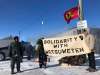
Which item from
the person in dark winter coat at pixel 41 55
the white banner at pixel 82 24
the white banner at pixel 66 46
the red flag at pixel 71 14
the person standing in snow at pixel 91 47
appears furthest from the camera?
the person in dark winter coat at pixel 41 55

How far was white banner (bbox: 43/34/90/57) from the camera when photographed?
15.9 meters

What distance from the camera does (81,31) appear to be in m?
16.2

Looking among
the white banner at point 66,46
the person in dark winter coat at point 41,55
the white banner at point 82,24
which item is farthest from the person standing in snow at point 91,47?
the person in dark winter coat at point 41,55

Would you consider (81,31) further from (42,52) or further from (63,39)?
(42,52)

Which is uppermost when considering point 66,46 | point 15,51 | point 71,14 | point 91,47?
point 71,14

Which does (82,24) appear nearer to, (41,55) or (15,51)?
(41,55)

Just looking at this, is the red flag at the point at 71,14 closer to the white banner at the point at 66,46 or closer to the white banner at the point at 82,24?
the white banner at the point at 82,24

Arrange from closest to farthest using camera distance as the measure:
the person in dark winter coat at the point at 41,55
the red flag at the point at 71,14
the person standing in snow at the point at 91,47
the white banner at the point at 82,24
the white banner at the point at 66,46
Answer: the person standing in snow at the point at 91,47
the white banner at the point at 82,24
the white banner at the point at 66,46
the red flag at the point at 71,14
the person in dark winter coat at the point at 41,55

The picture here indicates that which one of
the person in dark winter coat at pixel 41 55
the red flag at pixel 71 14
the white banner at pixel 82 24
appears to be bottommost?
the person in dark winter coat at pixel 41 55

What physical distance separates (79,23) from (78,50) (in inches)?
58.2

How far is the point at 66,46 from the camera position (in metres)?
16.5

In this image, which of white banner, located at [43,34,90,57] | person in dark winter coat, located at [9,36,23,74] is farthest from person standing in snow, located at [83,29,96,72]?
person in dark winter coat, located at [9,36,23,74]

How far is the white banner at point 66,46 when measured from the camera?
627 inches

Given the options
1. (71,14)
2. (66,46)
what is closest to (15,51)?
(66,46)
